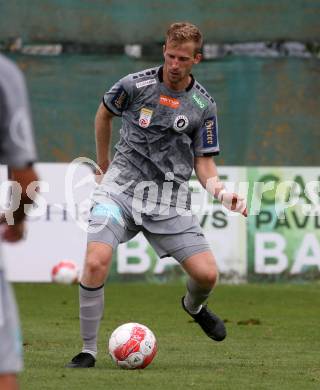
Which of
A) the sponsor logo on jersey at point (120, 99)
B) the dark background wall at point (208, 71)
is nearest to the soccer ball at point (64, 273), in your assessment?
the dark background wall at point (208, 71)

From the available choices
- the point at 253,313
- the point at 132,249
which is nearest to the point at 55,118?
the point at 132,249

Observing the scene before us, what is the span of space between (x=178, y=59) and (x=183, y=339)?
8.98 ft

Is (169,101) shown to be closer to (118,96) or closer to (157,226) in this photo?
(118,96)

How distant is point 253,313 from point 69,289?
293 cm

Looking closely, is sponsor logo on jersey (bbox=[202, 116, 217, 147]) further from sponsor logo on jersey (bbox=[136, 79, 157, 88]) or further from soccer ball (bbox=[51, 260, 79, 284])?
soccer ball (bbox=[51, 260, 79, 284])

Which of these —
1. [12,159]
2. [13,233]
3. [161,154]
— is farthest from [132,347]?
[12,159]

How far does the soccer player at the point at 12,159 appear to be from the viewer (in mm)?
3916

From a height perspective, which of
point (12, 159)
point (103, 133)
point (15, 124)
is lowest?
point (103, 133)

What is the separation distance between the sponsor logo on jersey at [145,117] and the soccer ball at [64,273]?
6574 millimetres

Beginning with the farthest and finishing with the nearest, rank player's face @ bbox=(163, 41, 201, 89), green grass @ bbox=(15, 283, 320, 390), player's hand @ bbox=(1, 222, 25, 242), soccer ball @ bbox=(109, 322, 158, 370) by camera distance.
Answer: player's face @ bbox=(163, 41, 201, 89) < soccer ball @ bbox=(109, 322, 158, 370) < green grass @ bbox=(15, 283, 320, 390) < player's hand @ bbox=(1, 222, 25, 242)

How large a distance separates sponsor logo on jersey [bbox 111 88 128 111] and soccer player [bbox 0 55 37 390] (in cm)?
379

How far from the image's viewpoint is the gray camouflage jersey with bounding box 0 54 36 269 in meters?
3.92

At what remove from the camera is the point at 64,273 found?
14.2m

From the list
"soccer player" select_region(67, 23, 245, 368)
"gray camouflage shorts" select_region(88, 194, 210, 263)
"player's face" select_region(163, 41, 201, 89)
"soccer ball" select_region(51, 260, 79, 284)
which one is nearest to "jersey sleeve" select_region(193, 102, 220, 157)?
"soccer player" select_region(67, 23, 245, 368)
